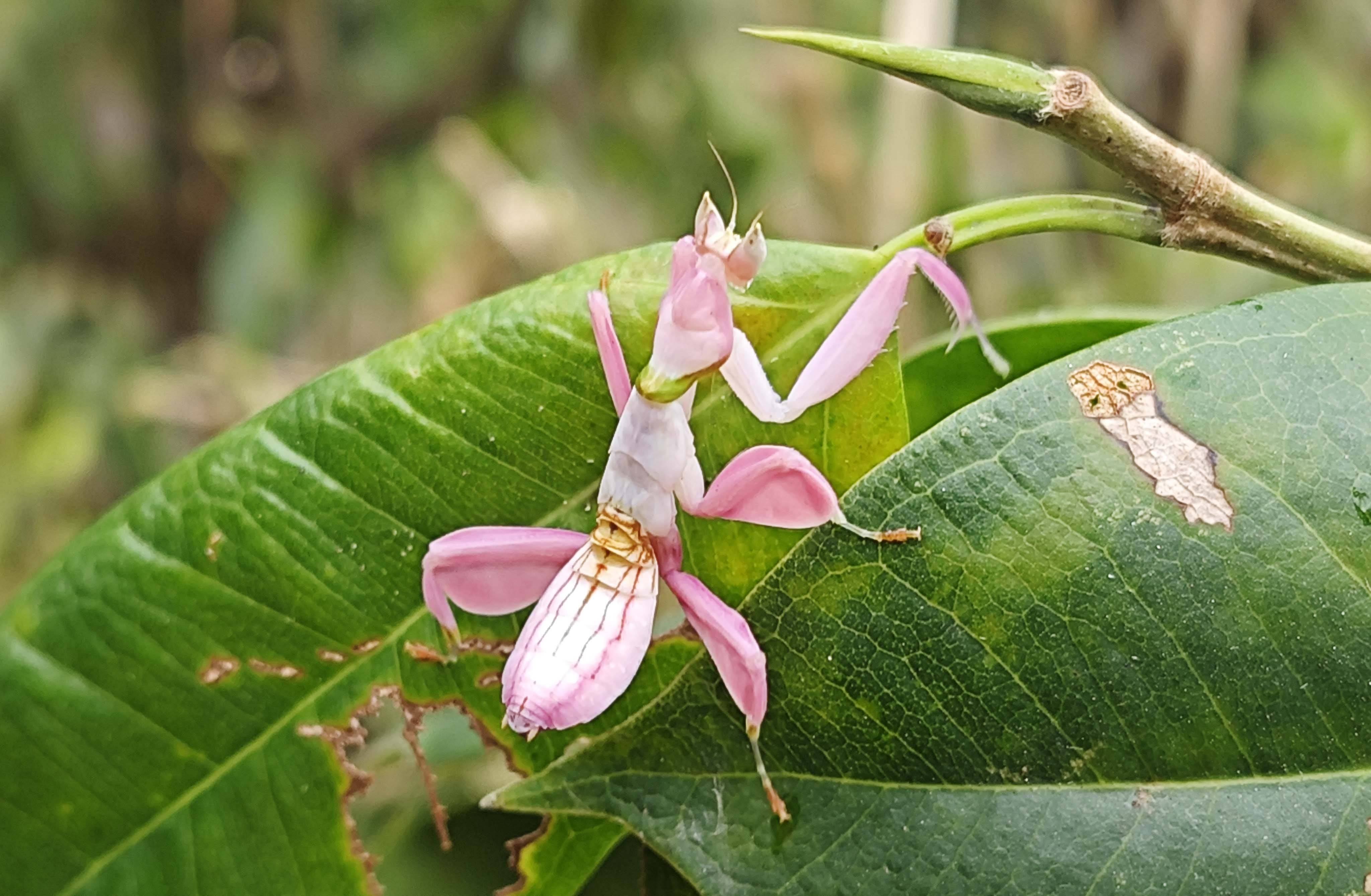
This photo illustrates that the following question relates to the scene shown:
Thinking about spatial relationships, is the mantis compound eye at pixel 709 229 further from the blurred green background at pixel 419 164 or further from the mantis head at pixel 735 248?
the blurred green background at pixel 419 164

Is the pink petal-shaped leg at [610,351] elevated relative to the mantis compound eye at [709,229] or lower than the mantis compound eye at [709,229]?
lower

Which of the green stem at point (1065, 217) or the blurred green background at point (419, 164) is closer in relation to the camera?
the green stem at point (1065, 217)

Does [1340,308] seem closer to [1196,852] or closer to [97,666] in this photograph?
[1196,852]

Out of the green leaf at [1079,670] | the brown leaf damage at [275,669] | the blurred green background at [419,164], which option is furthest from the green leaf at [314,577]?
the blurred green background at [419,164]

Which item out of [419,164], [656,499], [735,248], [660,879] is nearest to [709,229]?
[735,248]

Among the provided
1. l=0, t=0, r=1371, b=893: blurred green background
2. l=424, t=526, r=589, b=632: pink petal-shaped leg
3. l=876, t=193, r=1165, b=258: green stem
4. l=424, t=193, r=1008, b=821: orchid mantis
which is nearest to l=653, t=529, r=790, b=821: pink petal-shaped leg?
l=424, t=193, r=1008, b=821: orchid mantis

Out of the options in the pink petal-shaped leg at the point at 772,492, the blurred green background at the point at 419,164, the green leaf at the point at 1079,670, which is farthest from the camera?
the blurred green background at the point at 419,164
